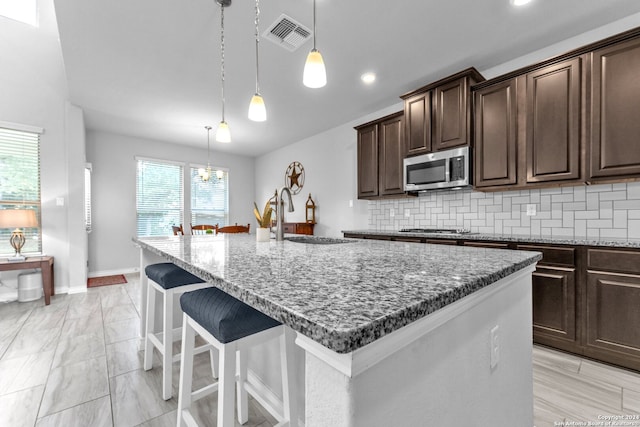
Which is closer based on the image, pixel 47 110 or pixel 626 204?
pixel 626 204

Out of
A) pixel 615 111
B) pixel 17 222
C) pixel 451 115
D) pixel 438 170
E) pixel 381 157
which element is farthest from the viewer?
pixel 381 157

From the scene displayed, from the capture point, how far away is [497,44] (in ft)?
8.23

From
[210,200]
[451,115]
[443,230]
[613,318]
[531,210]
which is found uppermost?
[451,115]

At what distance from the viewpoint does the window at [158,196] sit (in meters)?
5.40

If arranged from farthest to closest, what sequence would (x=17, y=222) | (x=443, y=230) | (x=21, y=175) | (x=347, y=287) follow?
(x=21, y=175) < (x=17, y=222) < (x=443, y=230) < (x=347, y=287)

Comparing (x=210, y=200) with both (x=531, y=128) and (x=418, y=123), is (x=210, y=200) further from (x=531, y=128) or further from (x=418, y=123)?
(x=531, y=128)

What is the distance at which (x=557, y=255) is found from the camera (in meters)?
2.08

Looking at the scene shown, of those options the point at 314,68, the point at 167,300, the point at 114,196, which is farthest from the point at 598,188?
the point at 114,196

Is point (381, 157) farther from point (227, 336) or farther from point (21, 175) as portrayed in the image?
point (21, 175)

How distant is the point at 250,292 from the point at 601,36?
3.43 meters

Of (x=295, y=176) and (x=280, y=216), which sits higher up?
(x=295, y=176)

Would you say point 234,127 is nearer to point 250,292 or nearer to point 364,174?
point 364,174

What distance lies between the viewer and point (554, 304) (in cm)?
209

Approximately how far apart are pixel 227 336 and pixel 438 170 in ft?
8.92
